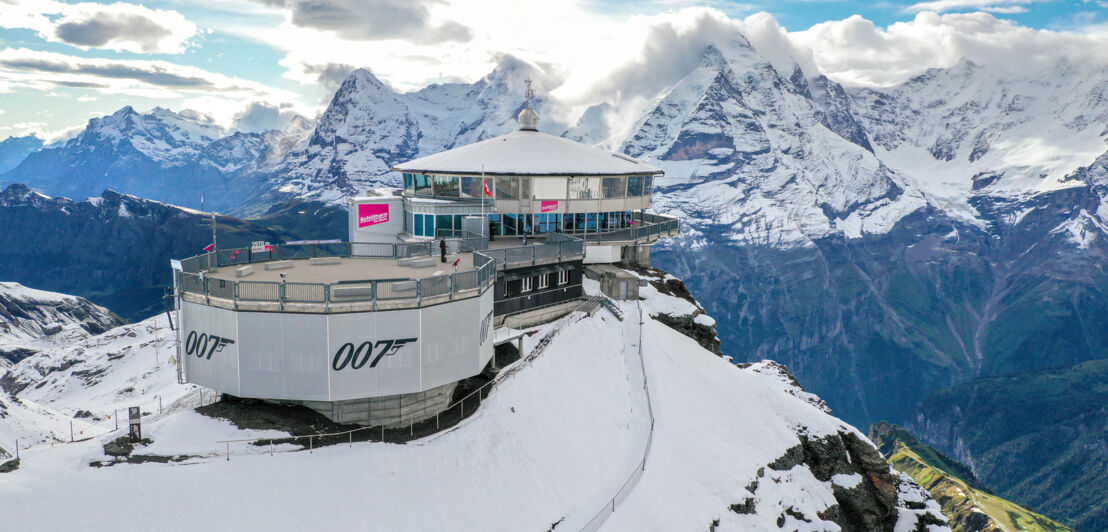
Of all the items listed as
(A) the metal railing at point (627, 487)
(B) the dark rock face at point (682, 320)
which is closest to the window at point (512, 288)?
(A) the metal railing at point (627, 487)

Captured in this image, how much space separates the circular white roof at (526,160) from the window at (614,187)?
1.05 meters

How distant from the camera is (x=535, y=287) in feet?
178

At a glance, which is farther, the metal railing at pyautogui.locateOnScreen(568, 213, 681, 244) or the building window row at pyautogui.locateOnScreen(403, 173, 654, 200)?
the metal railing at pyautogui.locateOnScreen(568, 213, 681, 244)

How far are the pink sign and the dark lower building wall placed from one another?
844 inches

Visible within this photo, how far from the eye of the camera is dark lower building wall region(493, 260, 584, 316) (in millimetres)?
51531

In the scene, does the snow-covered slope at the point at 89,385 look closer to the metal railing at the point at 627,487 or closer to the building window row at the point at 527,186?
the building window row at the point at 527,186

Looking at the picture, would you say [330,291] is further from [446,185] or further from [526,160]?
[526,160]

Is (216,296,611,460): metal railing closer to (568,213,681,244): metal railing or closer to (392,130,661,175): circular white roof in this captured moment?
(568,213,681,244): metal railing

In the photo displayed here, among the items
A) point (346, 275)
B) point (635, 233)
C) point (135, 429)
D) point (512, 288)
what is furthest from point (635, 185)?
point (135, 429)

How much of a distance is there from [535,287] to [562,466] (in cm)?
1851

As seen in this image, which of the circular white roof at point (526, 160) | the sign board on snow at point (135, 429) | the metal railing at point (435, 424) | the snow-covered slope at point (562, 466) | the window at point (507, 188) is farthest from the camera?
the circular white roof at point (526, 160)

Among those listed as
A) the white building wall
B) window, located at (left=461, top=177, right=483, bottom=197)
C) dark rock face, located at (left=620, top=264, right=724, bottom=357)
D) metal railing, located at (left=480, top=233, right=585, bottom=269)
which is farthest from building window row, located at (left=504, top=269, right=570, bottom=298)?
window, located at (left=461, top=177, right=483, bottom=197)

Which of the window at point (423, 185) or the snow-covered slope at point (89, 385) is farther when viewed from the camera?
the snow-covered slope at point (89, 385)

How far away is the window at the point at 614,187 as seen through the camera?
72.2 m
